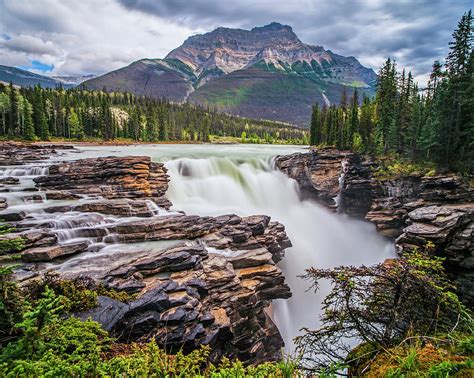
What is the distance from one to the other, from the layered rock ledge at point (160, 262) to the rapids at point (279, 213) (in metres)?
1.17

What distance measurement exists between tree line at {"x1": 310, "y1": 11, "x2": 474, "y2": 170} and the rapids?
13.8m

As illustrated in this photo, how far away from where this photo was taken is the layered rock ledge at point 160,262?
9680 millimetres

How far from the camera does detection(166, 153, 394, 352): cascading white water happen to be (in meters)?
27.2

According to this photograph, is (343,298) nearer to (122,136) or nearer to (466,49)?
(466,49)

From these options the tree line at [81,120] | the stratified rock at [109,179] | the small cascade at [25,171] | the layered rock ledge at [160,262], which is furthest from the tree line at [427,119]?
the tree line at [81,120]

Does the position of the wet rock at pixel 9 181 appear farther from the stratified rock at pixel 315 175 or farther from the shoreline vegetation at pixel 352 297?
the stratified rock at pixel 315 175

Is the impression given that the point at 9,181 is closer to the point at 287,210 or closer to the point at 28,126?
the point at 287,210

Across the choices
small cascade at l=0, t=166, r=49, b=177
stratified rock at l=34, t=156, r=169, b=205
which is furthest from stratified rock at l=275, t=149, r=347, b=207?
small cascade at l=0, t=166, r=49, b=177

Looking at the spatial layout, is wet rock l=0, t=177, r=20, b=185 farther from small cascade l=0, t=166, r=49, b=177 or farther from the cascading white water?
the cascading white water

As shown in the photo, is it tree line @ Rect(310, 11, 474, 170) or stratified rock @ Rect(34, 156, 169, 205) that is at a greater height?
tree line @ Rect(310, 11, 474, 170)

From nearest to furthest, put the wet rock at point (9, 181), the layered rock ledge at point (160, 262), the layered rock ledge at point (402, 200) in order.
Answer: the layered rock ledge at point (160, 262) < the layered rock ledge at point (402, 200) < the wet rock at point (9, 181)

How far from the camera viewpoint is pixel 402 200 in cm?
3647

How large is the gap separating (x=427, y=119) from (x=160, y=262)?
42.0 m

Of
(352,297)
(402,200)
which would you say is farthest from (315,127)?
(352,297)
